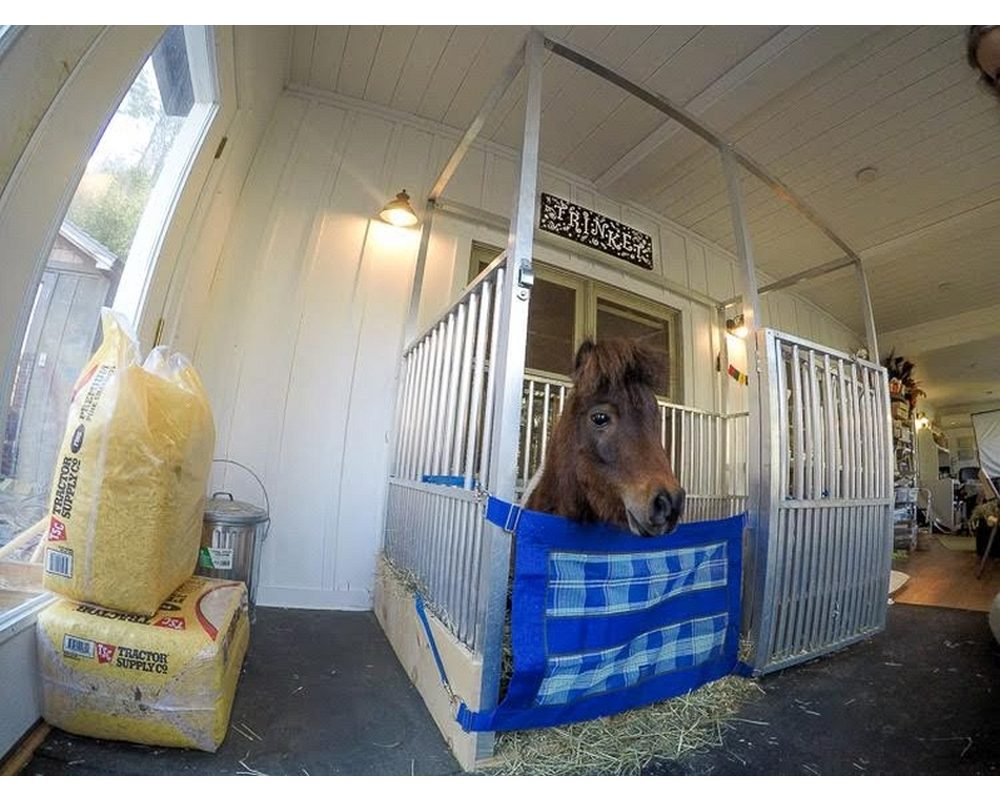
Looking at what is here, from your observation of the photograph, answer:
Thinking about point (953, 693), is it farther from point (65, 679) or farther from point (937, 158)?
point (937, 158)

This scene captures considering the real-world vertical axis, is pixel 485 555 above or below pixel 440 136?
below

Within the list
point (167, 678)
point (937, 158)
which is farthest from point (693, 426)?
point (167, 678)

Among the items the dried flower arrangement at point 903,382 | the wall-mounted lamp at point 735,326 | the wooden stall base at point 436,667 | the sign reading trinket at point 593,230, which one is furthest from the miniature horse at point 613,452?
the dried flower arrangement at point 903,382

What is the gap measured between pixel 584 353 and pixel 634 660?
0.95 metres

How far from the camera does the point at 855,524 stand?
6.05 feet

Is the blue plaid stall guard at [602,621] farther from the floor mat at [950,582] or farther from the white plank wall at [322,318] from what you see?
the floor mat at [950,582]

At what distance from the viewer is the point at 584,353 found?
1323 mm

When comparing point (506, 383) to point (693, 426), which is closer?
point (506, 383)

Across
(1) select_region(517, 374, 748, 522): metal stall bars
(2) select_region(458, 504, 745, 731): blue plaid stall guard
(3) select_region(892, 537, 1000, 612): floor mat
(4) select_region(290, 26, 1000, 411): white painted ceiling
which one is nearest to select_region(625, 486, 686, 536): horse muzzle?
(2) select_region(458, 504, 745, 731): blue plaid stall guard

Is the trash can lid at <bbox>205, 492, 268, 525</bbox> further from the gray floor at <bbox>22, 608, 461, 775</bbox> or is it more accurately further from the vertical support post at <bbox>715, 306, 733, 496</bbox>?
the vertical support post at <bbox>715, 306, 733, 496</bbox>

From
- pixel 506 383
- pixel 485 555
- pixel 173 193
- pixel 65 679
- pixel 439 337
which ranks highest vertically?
pixel 173 193

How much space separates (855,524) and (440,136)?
3.35m

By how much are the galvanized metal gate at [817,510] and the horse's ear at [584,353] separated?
0.84 meters

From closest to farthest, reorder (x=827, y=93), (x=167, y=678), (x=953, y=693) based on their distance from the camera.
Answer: (x=167, y=678) < (x=953, y=693) < (x=827, y=93)
